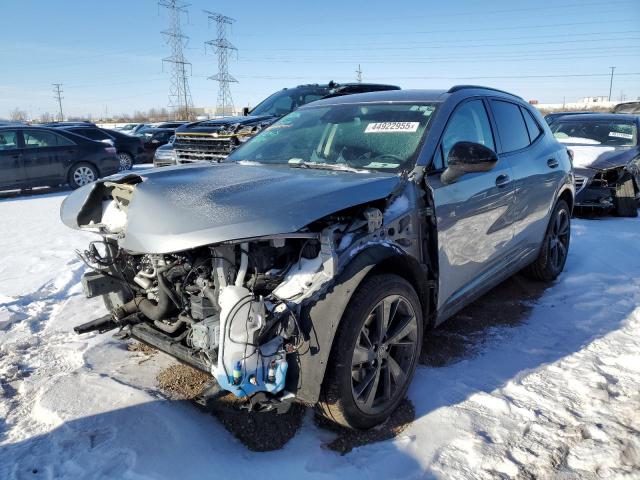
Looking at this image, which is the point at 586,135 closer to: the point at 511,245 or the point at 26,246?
the point at 511,245

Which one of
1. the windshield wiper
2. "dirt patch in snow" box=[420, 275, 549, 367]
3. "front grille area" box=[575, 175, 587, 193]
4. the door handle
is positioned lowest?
"dirt patch in snow" box=[420, 275, 549, 367]

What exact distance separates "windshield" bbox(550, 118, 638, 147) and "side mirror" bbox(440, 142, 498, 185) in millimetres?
7304

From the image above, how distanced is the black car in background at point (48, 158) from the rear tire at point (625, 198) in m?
10.8

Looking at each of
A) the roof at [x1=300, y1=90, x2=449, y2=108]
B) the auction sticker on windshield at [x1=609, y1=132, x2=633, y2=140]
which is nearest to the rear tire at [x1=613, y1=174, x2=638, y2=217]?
the auction sticker on windshield at [x1=609, y1=132, x2=633, y2=140]

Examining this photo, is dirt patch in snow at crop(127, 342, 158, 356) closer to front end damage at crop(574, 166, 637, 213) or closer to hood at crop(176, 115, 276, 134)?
hood at crop(176, 115, 276, 134)

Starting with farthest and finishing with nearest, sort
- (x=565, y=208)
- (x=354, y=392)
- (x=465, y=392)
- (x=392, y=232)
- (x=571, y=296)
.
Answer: (x=565, y=208)
(x=571, y=296)
(x=465, y=392)
(x=392, y=232)
(x=354, y=392)

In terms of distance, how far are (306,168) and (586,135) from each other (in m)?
8.45

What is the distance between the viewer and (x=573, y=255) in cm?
604

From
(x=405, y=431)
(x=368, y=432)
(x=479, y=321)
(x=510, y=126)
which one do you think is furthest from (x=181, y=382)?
(x=510, y=126)

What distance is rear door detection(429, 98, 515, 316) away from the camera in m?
3.14

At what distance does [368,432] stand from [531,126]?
343cm

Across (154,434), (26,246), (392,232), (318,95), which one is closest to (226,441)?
(154,434)

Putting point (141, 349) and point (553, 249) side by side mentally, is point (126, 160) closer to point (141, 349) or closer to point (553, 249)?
point (141, 349)

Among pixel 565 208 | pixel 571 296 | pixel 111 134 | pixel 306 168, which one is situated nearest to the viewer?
pixel 306 168
